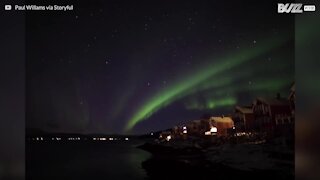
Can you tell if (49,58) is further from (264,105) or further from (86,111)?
(264,105)

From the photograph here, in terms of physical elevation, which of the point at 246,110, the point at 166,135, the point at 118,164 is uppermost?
the point at 246,110

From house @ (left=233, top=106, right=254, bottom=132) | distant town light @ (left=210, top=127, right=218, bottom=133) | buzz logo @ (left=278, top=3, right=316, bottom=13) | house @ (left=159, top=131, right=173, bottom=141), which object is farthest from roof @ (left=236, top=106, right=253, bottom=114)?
buzz logo @ (left=278, top=3, right=316, bottom=13)

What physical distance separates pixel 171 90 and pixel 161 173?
0.39 metres

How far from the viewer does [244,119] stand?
1.96m

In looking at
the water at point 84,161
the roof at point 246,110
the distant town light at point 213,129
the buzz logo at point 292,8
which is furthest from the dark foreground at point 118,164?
the buzz logo at point 292,8

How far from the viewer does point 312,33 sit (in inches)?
76.8

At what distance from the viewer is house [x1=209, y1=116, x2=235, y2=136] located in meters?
1.97

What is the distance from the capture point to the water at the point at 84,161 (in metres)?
1.98

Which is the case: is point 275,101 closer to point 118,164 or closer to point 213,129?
point 213,129

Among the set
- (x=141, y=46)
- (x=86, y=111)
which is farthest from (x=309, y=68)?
(x=86, y=111)

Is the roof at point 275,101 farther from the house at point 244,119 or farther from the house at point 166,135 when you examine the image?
the house at point 166,135

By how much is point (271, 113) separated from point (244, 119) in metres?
0.13

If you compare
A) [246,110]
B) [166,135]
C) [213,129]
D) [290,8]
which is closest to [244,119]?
[246,110]

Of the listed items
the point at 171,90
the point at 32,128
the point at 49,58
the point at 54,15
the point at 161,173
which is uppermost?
Answer: the point at 54,15
